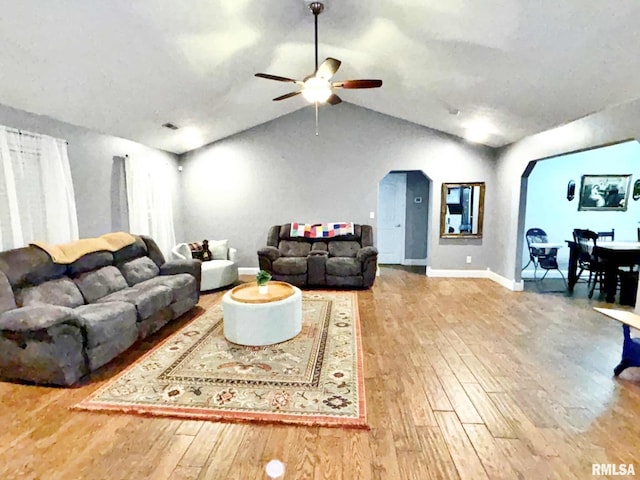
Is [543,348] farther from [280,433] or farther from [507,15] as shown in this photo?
[507,15]

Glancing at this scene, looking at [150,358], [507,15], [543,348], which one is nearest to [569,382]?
[543,348]

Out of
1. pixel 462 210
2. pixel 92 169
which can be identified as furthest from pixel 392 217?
pixel 92 169

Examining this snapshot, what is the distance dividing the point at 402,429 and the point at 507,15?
301cm

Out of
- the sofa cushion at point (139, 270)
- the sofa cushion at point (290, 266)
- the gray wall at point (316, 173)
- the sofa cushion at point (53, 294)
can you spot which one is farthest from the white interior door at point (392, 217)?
the sofa cushion at point (53, 294)

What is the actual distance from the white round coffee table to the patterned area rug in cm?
8

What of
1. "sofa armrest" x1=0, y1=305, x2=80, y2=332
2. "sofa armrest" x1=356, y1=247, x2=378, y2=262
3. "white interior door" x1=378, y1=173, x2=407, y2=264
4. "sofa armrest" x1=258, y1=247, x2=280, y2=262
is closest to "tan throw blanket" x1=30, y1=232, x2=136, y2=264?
"sofa armrest" x1=0, y1=305, x2=80, y2=332

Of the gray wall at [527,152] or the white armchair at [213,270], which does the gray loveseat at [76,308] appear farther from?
the gray wall at [527,152]

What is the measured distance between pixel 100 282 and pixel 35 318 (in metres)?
1.13

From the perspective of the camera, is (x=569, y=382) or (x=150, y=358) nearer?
(x=569, y=382)

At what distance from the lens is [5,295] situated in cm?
280

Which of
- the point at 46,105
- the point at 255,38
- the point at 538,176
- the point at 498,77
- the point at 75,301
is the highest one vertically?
the point at 255,38

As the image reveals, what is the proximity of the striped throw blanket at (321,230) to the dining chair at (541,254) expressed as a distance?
315cm

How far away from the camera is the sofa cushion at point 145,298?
336cm

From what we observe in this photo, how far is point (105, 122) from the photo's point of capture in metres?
4.21
